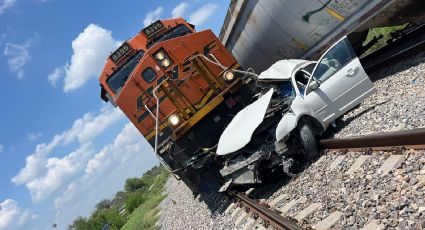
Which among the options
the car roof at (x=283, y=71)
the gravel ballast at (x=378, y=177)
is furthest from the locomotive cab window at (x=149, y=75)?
the gravel ballast at (x=378, y=177)

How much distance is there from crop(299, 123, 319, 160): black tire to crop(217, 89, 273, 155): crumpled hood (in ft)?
2.63

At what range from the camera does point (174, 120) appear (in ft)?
33.9

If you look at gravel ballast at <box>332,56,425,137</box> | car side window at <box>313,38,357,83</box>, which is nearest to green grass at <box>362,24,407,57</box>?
gravel ballast at <box>332,56,425,137</box>

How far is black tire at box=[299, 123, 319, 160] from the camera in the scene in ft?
26.7

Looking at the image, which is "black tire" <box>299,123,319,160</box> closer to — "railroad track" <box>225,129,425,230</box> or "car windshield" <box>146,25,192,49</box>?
"railroad track" <box>225,129,425,230</box>

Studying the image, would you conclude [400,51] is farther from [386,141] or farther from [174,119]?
[174,119]

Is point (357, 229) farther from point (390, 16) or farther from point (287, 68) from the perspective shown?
point (390, 16)

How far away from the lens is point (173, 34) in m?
11.9

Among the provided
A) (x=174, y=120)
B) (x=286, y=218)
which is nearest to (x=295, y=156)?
A: (x=286, y=218)

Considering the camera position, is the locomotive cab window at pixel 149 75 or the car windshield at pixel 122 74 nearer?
the locomotive cab window at pixel 149 75

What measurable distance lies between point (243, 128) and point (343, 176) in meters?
2.70

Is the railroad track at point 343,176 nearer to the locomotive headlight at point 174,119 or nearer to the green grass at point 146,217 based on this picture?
the locomotive headlight at point 174,119

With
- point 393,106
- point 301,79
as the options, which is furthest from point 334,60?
point 393,106

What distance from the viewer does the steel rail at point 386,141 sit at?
536cm
